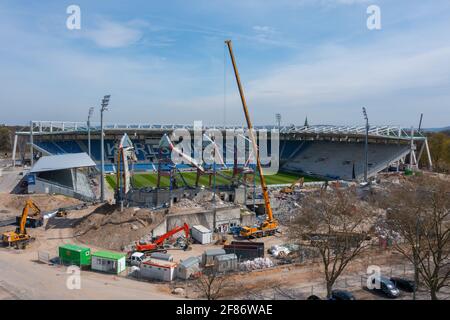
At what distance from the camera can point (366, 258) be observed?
80.2 feet

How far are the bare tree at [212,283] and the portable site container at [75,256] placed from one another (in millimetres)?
7555

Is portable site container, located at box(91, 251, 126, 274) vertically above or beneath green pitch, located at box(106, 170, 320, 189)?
beneath

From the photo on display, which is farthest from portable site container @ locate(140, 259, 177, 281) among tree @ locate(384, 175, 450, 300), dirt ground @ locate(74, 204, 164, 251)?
tree @ locate(384, 175, 450, 300)

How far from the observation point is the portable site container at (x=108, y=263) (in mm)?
21688

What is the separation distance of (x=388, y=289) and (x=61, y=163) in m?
40.0

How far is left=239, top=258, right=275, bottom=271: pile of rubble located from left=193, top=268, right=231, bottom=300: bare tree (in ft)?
6.11

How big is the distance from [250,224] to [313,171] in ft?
120

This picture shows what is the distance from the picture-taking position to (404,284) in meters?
19.7

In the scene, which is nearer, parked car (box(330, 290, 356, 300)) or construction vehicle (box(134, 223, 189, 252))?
parked car (box(330, 290, 356, 300))

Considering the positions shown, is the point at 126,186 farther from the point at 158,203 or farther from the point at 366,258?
the point at 366,258

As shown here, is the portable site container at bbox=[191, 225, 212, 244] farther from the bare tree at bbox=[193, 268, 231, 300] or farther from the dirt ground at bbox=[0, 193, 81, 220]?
the dirt ground at bbox=[0, 193, 81, 220]

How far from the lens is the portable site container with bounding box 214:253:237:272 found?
21672mm

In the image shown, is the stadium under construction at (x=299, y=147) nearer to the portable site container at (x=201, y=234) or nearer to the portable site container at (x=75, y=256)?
the portable site container at (x=201, y=234)

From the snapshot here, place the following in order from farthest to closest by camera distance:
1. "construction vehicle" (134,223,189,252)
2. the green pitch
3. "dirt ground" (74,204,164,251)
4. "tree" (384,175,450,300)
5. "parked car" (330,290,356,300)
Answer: the green pitch → "dirt ground" (74,204,164,251) → "construction vehicle" (134,223,189,252) → "parked car" (330,290,356,300) → "tree" (384,175,450,300)
